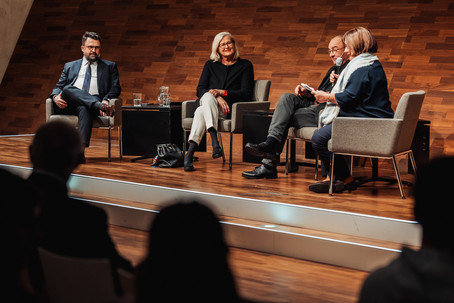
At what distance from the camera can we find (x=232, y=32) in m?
6.73

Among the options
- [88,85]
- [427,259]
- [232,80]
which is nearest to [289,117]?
[232,80]

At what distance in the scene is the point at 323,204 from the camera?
3.61 metres

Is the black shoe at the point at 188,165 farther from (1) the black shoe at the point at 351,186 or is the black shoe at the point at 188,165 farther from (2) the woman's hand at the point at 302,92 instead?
(1) the black shoe at the point at 351,186

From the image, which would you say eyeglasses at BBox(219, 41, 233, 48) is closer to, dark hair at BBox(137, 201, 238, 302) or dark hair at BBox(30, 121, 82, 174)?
dark hair at BBox(30, 121, 82, 174)

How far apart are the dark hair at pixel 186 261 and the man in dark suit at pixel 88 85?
4386 millimetres

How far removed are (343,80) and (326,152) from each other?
1.73ft

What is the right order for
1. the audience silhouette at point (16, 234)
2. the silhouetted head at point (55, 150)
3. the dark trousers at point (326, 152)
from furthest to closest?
the dark trousers at point (326, 152) → the silhouetted head at point (55, 150) → the audience silhouette at point (16, 234)

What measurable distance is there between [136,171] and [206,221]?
12.8 ft

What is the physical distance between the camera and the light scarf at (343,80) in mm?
3906

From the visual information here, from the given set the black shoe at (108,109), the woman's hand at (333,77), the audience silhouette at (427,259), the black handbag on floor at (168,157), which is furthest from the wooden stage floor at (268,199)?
the woman's hand at (333,77)

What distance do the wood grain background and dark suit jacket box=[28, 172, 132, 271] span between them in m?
4.13

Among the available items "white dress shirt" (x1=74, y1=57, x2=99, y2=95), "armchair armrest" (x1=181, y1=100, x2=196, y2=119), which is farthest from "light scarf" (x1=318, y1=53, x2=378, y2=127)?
"white dress shirt" (x1=74, y1=57, x2=99, y2=95)

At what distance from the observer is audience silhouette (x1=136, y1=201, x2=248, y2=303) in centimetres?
103

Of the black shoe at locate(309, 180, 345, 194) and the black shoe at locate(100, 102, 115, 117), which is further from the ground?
the black shoe at locate(100, 102, 115, 117)
